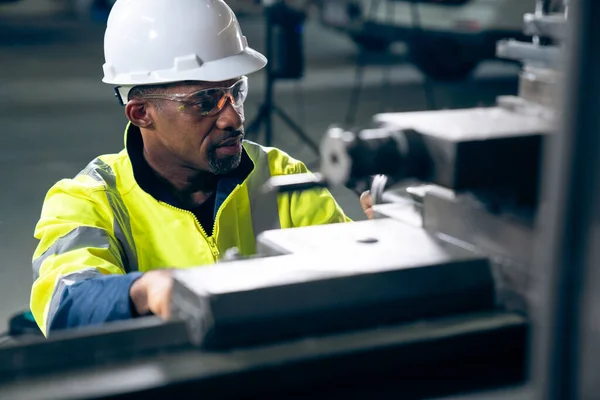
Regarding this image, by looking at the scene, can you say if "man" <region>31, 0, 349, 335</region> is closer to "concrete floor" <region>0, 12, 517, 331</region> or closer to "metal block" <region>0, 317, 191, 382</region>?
"metal block" <region>0, 317, 191, 382</region>

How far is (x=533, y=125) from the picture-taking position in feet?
3.12

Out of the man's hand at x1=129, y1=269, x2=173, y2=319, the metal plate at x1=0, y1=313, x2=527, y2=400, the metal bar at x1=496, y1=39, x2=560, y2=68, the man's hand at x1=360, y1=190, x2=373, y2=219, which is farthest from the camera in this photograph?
the man's hand at x1=360, y1=190, x2=373, y2=219

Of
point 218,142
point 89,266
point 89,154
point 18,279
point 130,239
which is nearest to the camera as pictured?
point 89,266

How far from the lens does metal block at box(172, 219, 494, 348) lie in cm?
90

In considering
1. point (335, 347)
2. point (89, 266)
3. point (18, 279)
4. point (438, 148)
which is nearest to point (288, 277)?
point (335, 347)

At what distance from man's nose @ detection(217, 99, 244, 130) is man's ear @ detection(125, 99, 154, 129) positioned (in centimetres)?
20

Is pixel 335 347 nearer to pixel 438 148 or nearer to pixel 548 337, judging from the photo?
pixel 438 148

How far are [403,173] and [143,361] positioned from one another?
1.09 feet

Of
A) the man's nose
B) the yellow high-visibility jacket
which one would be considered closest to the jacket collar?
the yellow high-visibility jacket

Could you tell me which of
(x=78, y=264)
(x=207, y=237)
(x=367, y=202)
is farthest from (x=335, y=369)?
(x=207, y=237)

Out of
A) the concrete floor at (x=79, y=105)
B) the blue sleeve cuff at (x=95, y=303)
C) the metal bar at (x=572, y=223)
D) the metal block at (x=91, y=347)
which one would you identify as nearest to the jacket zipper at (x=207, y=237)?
the blue sleeve cuff at (x=95, y=303)

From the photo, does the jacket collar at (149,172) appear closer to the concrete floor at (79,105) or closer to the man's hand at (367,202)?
the man's hand at (367,202)

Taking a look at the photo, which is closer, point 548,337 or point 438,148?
point 548,337

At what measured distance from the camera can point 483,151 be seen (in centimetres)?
90
